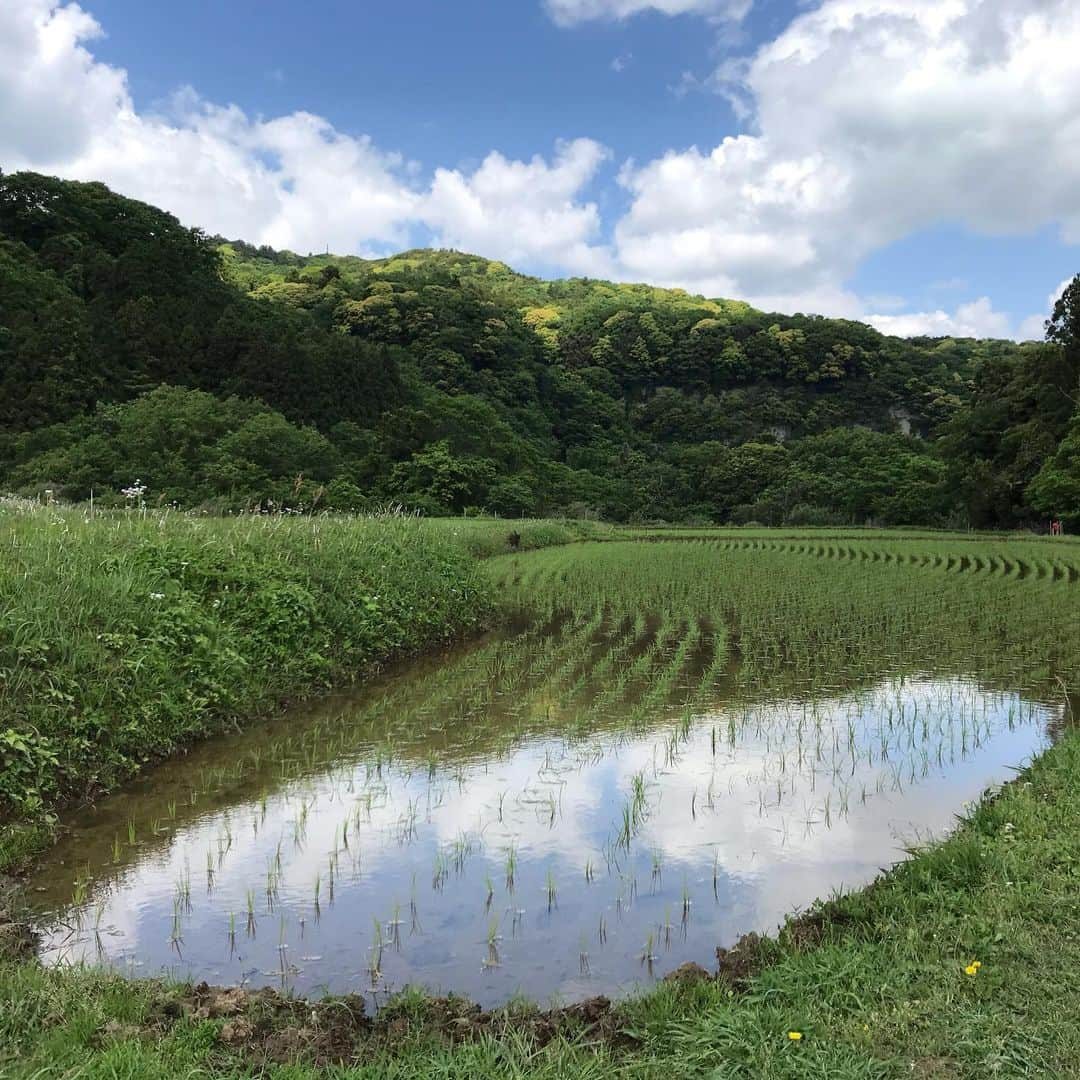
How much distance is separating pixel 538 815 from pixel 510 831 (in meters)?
0.29

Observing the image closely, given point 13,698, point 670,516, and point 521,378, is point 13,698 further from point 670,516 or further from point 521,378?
point 521,378

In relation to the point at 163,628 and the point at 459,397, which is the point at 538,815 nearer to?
the point at 163,628

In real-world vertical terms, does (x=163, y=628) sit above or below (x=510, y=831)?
above

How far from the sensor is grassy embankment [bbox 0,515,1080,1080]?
101 inches

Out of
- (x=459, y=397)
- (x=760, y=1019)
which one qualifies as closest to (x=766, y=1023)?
(x=760, y=1019)

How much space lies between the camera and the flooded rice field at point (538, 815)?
12.0 feet

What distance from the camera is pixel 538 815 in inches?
203

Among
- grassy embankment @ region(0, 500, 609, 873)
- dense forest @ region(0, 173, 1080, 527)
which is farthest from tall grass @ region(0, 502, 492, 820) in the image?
dense forest @ region(0, 173, 1080, 527)

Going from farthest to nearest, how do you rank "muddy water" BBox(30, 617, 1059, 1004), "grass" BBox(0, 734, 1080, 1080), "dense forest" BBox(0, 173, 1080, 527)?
1. "dense forest" BBox(0, 173, 1080, 527)
2. "muddy water" BBox(30, 617, 1059, 1004)
3. "grass" BBox(0, 734, 1080, 1080)

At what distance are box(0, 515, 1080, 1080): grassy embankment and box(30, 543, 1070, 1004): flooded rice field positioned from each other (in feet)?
1.41

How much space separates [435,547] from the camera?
12102 mm

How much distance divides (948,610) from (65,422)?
106 ft

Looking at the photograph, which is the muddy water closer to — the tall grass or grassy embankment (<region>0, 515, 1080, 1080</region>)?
the tall grass

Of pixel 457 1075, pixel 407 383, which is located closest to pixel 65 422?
pixel 407 383
